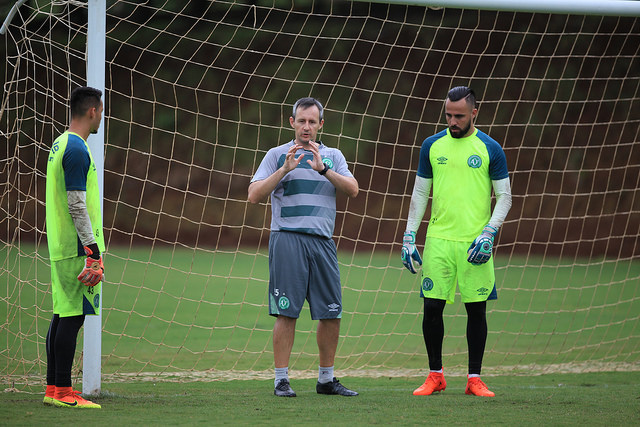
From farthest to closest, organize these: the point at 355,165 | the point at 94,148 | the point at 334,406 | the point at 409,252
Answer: the point at 355,165 → the point at 409,252 → the point at 94,148 → the point at 334,406

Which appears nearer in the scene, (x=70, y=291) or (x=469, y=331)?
(x=70, y=291)

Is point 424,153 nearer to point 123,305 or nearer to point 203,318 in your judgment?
point 203,318

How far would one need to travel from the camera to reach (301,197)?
4.10m

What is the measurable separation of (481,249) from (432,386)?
0.78 m

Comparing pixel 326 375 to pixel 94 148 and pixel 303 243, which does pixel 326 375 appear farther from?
pixel 94 148

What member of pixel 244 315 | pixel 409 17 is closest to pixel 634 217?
pixel 409 17

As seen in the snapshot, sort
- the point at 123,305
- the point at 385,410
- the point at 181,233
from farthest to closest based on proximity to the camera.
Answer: the point at 181,233 → the point at 123,305 → the point at 385,410

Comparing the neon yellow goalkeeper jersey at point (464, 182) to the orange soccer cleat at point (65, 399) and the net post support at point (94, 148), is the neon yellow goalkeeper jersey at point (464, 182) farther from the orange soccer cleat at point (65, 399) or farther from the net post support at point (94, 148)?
the orange soccer cleat at point (65, 399)

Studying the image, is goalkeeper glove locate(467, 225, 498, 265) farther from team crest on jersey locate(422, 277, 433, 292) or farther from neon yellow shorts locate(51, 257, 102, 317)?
neon yellow shorts locate(51, 257, 102, 317)

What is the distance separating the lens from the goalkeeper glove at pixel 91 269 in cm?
347

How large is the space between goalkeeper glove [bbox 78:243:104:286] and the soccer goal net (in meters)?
2.45

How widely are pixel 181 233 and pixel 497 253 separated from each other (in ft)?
23.9

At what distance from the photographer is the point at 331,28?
698 inches

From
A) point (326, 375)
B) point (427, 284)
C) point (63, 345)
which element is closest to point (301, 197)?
point (427, 284)
